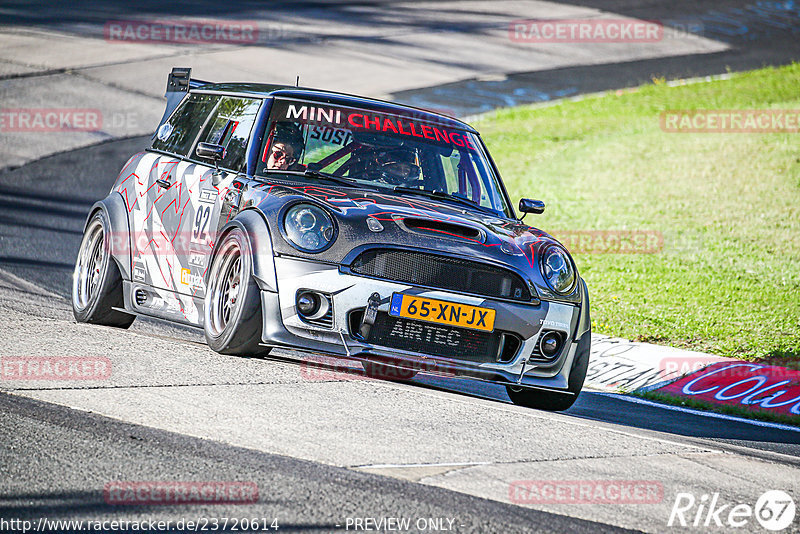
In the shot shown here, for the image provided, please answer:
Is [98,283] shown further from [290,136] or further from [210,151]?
[290,136]

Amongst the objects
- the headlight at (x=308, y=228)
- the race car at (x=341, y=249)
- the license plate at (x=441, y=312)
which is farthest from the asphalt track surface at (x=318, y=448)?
the headlight at (x=308, y=228)

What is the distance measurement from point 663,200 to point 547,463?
11.3m

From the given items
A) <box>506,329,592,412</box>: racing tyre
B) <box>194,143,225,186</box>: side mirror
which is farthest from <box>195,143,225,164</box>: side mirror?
<box>506,329,592,412</box>: racing tyre

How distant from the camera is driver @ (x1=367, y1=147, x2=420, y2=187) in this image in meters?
6.95

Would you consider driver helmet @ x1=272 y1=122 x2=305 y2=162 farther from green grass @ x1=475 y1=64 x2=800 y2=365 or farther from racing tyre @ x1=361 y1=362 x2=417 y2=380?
green grass @ x1=475 y1=64 x2=800 y2=365

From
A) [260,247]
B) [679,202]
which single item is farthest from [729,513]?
[679,202]

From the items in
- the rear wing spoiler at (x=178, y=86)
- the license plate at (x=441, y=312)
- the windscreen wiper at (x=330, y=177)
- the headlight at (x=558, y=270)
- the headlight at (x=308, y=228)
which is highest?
the rear wing spoiler at (x=178, y=86)

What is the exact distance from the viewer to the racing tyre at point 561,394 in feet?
21.2

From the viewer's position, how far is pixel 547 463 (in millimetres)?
4684

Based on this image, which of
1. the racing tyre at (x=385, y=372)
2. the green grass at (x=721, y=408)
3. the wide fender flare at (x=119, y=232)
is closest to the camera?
the racing tyre at (x=385, y=372)

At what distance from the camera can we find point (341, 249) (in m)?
5.89

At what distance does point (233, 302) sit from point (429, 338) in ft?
3.62

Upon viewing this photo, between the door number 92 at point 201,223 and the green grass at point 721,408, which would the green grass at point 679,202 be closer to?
the green grass at point 721,408

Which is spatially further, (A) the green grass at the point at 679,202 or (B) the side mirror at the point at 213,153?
(A) the green grass at the point at 679,202
